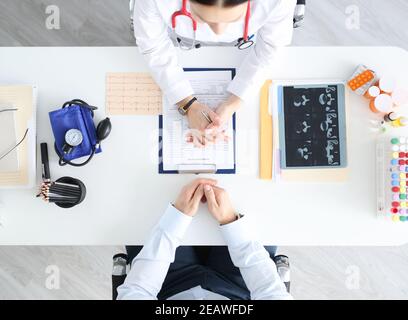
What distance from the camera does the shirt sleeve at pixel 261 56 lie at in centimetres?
98

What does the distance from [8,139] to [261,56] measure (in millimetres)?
745

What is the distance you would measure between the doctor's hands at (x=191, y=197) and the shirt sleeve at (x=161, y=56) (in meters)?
0.24

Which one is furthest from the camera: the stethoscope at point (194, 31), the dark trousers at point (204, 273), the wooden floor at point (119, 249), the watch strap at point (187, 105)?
the wooden floor at point (119, 249)

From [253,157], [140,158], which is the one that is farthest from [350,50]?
[140,158]

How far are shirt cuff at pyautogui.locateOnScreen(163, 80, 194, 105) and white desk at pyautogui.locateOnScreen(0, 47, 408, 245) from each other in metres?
0.08

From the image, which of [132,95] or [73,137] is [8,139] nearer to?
[73,137]

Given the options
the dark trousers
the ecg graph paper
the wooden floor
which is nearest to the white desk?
the ecg graph paper

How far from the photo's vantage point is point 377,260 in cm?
Answer: 162

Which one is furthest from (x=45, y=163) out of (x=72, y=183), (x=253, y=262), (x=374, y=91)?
(x=374, y=91)

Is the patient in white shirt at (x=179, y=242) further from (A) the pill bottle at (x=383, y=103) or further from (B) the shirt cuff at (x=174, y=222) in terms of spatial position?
(A) the pill bottle at (x=383, y=103)

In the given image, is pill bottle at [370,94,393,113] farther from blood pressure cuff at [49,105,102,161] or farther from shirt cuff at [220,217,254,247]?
blood pressure cuff at [49,105,102,161]

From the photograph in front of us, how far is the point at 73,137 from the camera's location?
3.22 feet

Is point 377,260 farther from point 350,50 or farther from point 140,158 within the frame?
point 140,158

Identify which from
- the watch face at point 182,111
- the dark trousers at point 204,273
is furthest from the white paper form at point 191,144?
the dark trousers at point 204,273
